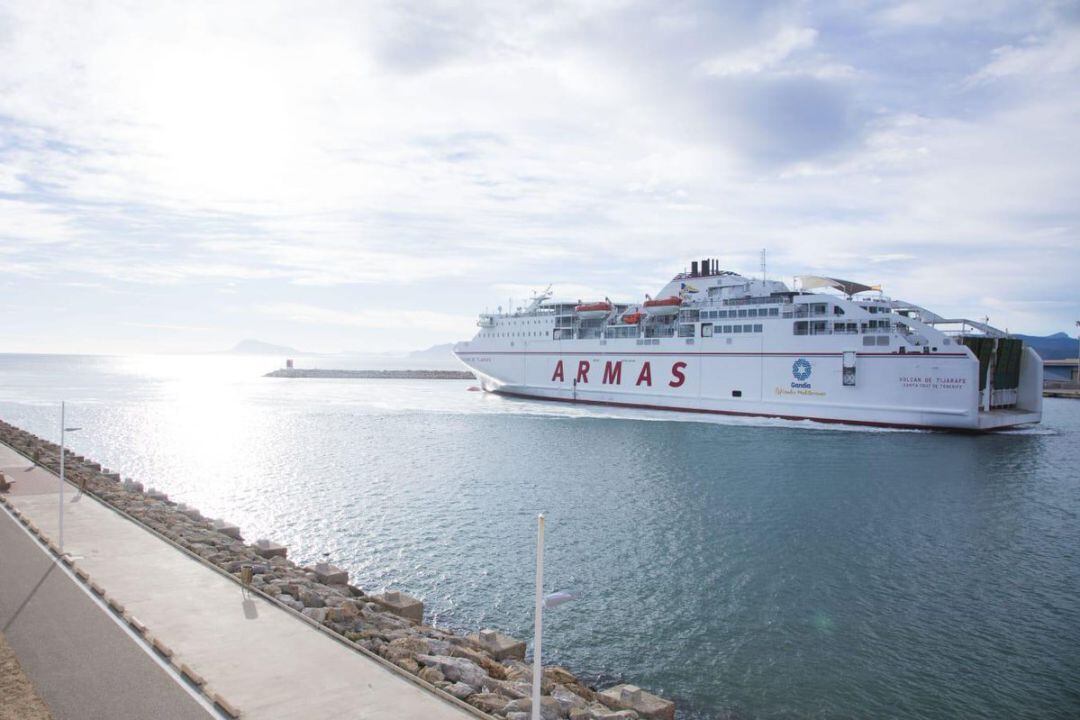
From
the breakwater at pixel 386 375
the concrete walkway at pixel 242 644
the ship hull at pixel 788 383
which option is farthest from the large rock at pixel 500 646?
the breakwater at pixel 386 375

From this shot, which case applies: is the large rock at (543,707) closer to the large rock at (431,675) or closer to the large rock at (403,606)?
the large rock at (431,675)

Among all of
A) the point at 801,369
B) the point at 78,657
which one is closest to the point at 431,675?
the point at 78,657

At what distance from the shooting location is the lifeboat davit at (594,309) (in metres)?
52.2

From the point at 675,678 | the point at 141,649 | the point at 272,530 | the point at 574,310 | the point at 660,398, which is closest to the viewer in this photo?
the point at 141,649

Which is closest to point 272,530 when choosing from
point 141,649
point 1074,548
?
point 141,649

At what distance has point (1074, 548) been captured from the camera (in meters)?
15.6

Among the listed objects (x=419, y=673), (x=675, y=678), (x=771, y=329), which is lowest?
(x=675, y=678)

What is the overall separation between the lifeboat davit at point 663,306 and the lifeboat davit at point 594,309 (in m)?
4.51

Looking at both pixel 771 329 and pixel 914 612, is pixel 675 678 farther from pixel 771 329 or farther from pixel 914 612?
pixel 771 329

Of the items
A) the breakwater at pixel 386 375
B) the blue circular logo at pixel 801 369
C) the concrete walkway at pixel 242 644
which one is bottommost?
the concrete walkway at pixel 242 644

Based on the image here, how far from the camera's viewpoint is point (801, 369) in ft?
129

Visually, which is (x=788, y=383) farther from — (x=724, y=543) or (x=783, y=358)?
(x=724, y=543)

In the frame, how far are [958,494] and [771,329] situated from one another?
66.1 ft

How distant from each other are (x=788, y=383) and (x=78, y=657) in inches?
1502
